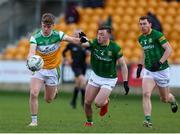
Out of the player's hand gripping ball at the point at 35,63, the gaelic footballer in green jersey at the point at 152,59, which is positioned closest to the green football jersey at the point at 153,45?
the gaelic footballer in green jersey at the point at 152,59

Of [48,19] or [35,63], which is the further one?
[48,19]

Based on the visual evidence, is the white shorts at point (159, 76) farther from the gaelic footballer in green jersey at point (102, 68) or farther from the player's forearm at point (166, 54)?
the gaelic footballer in green jersey at point (102, 68)

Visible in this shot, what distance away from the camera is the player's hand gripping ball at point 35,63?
48.4ft

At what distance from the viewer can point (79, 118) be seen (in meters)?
18.1

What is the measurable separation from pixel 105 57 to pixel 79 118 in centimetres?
290

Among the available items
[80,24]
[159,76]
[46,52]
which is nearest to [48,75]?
[46,52]

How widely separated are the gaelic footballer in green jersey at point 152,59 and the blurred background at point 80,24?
12.4 meters

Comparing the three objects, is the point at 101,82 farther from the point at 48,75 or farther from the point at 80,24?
the point at 80,24

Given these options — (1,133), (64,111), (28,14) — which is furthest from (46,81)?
(28,14)

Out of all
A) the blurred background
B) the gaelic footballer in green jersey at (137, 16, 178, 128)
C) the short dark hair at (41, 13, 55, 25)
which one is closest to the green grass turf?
the gaelic footballer in green jersey at (137, 16, 178, 128)

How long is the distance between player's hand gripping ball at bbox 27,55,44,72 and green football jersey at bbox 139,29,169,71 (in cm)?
255

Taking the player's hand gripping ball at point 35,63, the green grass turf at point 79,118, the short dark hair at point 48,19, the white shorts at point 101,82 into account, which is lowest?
the green grass turf at point 79,118

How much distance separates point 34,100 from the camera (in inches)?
599

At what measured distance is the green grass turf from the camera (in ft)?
48.3
